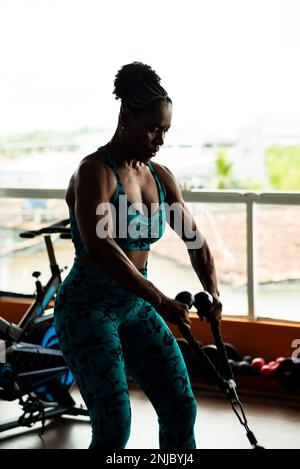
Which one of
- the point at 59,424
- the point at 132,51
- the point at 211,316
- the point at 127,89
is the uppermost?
the point at 132,51

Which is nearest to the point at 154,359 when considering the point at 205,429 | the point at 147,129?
the point at 147,129

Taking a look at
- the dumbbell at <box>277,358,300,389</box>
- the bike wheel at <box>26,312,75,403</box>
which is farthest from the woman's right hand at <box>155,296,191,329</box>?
the dumbbell at <box>277,358,300,389</box>

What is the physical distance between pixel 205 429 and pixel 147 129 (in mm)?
2143

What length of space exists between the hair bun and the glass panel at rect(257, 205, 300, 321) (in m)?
2.43

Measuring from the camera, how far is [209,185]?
17.2ft

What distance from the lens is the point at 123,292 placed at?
2461mm

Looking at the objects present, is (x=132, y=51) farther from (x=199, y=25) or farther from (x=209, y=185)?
(x=209, y=185)

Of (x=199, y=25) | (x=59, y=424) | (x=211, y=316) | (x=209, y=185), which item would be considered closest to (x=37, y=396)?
(x=59, y=424)

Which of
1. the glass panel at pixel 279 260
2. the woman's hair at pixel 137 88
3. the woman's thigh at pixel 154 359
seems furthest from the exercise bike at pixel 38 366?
the woman's hair at pixel 137 88

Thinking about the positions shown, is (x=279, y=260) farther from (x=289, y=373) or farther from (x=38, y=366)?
(x=38, y=366)

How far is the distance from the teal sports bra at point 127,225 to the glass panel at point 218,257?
2.42 metres

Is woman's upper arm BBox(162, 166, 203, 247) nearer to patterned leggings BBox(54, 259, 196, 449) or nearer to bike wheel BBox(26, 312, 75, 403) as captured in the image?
patterned leggings BBox(54, 259, 196, 449)

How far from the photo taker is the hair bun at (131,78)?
246 cm
